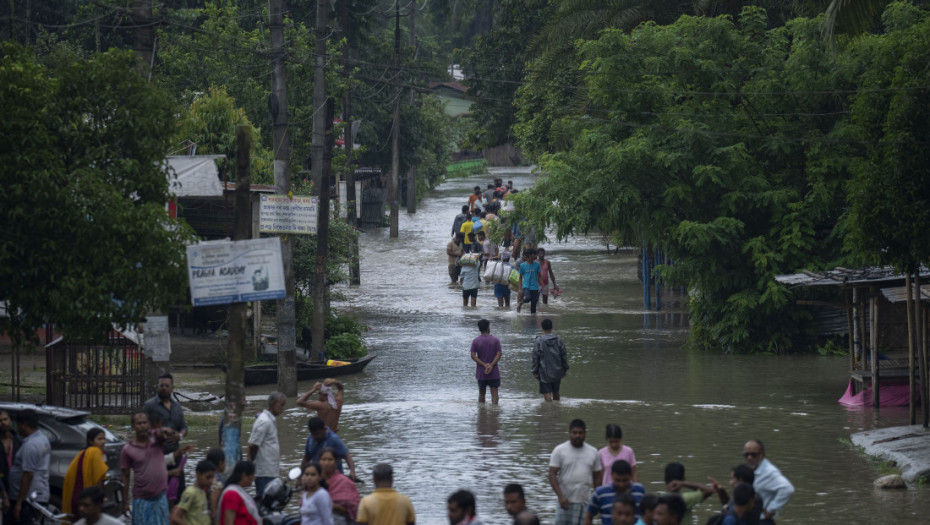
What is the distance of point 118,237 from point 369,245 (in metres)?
32.9

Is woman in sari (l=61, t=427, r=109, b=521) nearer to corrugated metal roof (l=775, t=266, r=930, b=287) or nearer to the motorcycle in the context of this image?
the motorcycle

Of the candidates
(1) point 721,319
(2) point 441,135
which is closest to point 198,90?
(1) point 721,319

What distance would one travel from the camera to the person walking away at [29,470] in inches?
434

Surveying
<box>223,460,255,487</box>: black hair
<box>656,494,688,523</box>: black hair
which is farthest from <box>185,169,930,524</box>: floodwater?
<box>656,494,688,523</box>: black hair

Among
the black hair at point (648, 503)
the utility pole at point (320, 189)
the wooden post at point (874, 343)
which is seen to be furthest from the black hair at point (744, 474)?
the utility pole at point (320, 189)

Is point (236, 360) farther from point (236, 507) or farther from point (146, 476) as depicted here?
point (236, 507)

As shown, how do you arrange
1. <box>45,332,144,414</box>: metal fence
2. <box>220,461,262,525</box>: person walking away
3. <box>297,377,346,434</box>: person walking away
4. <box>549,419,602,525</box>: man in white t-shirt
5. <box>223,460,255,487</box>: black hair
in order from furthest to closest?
<box>45,332,144,414</box>: metal fence, <box>297,377,346,434</box>: person walking away, <box>549,419,602,525</box>: man in white t-shirt, <box>223,460,255,487</box>: black hair, <box>220,461,262,525</box>: person walking away

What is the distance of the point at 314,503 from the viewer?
368 inches

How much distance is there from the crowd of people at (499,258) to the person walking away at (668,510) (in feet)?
71.8

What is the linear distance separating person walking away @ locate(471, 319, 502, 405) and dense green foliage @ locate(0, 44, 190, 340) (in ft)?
21.6

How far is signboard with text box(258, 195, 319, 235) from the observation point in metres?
18.5

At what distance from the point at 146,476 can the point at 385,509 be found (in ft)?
8.58

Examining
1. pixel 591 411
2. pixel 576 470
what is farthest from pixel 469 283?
pixel 576 470

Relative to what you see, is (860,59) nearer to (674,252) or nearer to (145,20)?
(674,252)
